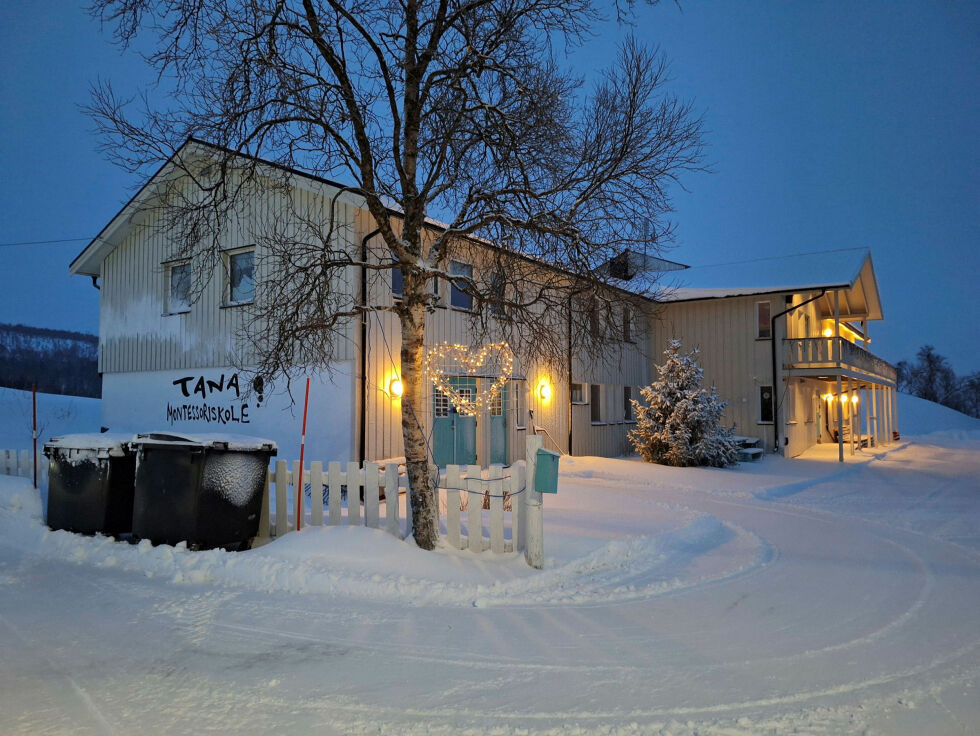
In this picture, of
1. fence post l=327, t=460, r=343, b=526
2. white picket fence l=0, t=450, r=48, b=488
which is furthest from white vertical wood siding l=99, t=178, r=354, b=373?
fence post l=327, t=460, r=343, b=526

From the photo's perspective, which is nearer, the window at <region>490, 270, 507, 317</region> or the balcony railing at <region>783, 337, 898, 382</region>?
the window at <region>490, 270, 507, 317</region>

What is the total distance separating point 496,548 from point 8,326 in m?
71.7

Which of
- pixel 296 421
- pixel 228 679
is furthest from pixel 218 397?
pixel 228 679

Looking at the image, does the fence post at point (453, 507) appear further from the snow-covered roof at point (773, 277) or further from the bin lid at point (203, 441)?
the snow-covered roof at point (773, 277)

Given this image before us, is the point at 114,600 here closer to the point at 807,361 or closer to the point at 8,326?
the point at 807,361

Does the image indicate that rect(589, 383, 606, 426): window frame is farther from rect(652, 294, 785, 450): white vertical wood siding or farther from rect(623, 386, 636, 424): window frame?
rect(652, 294, 785, 450): white vertical wood siding

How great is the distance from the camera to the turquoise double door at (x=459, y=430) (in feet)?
48.4

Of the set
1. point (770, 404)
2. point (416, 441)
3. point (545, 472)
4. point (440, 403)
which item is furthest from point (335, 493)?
point (770, 404)

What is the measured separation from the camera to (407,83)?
23.0 ft

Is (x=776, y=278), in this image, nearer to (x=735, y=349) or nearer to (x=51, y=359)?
(x=735, y=349)

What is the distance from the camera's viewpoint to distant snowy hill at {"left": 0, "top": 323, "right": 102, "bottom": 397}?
1917 inches

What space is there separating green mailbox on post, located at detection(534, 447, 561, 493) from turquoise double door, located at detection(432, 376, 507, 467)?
26.6ft

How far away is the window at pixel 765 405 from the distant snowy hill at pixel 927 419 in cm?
3173

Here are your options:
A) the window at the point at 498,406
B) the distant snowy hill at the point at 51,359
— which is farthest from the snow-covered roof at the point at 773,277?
the distant snowy hill at the point at 51,359
